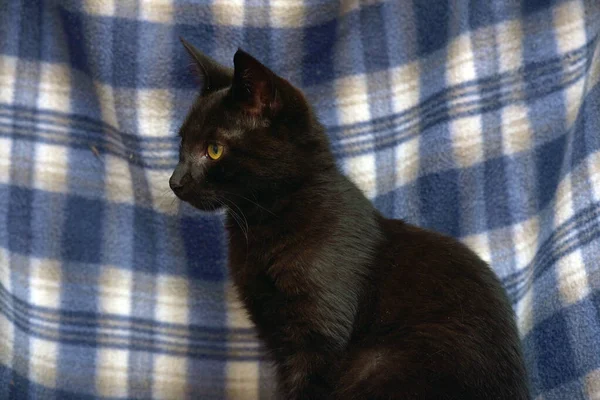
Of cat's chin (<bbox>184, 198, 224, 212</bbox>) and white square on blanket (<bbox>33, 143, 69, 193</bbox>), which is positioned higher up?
cat's chin (<bbox>184, 198, 224, 212</bbox>)

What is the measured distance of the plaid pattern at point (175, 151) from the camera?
1.44 meters

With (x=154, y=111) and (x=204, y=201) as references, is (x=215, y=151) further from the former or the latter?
(x=154, y=111)

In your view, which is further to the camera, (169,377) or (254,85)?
(169,377)

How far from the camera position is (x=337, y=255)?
115 centimetres

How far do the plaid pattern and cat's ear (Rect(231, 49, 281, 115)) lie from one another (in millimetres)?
396

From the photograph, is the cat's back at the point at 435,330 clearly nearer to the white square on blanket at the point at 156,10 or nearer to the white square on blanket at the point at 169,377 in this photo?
the white square on blanket at the point at 169,377

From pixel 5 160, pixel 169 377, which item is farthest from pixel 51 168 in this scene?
pixel 169 377

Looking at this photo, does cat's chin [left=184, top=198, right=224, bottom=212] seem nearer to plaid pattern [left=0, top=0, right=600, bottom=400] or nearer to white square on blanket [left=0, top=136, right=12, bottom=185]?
plaid pattern [left=0, top=0, right=600, bottom=400]

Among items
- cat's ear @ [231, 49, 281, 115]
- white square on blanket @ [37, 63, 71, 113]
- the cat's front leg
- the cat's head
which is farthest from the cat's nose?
white square on blanket @ [37, 63, 71, 113]

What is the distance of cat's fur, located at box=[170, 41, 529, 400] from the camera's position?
1.08m

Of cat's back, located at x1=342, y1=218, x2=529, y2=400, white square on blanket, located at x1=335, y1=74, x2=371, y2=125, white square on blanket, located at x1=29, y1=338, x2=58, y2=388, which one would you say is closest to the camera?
cat's back, located at x1=342, y1=218, x2=529, y2=400

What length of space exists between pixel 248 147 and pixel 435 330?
1.35ft

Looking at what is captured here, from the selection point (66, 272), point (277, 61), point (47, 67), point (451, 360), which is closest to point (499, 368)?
point (451, 360)

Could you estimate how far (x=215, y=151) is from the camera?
115 centimetres
